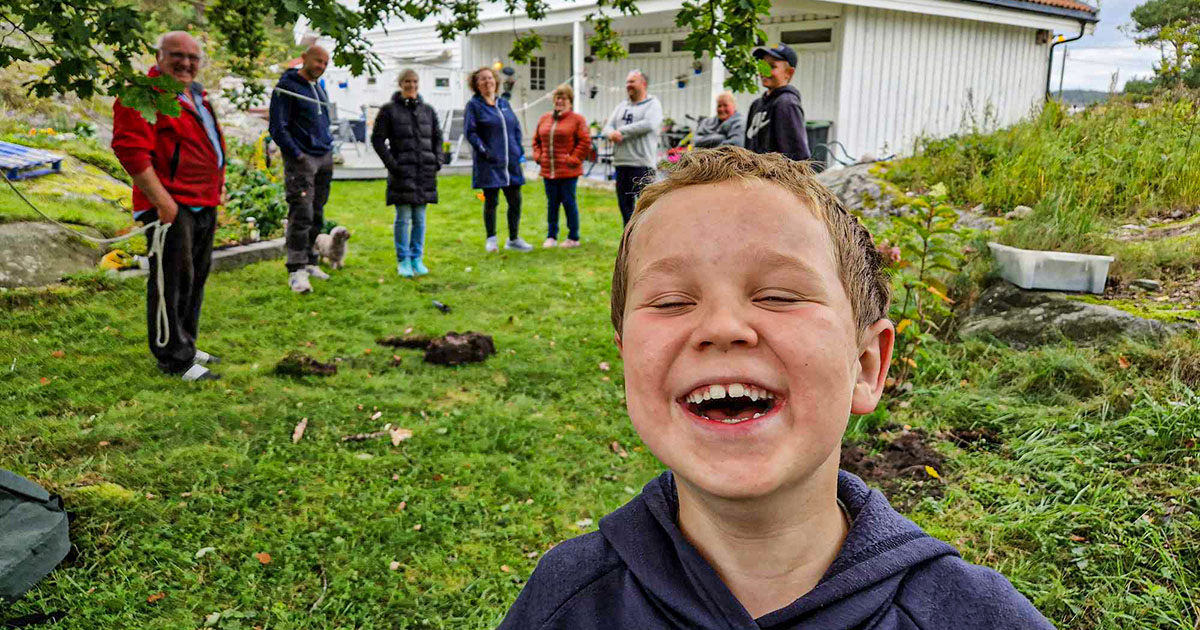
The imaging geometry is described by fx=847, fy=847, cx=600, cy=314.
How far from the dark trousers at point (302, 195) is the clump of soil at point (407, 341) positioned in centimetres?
191

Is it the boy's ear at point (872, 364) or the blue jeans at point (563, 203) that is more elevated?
the boy's ear at point (872, 364)

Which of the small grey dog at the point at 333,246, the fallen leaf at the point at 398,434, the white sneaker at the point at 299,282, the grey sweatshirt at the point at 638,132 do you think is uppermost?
the grey sweatshirt at the point at 638,132

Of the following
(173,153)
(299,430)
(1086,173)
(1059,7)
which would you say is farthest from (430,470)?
(1059,7)

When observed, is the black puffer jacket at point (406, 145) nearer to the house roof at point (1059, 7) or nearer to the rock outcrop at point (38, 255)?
the rock outcrop at point (38, 255)

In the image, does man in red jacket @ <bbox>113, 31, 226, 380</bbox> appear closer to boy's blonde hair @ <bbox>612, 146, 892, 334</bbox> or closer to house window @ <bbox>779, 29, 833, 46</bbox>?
boy's blonde hair @ <bbox>612, 146, 892, 334</bbox>

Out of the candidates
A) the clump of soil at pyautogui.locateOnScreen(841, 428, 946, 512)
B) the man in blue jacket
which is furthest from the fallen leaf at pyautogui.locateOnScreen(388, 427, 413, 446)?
the man in blue jacket

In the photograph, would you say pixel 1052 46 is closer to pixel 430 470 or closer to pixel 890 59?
pixel 890 59

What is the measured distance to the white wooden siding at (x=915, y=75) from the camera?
15156 millimetres

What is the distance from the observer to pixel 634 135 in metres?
9.34

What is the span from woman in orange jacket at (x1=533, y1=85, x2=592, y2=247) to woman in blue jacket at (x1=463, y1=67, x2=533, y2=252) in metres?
0.32

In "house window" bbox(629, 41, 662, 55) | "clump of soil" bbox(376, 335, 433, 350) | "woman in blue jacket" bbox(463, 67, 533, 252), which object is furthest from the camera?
"house window" bbox(629, 41, 662, 55)

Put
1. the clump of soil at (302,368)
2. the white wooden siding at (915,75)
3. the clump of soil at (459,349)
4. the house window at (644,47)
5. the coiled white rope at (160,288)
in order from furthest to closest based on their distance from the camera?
the house window at (644,47), the white wooden siding at (915,75), the clump of soil at (459,349), the clump of soil at (302,368), the coiled white rope at (160,288)

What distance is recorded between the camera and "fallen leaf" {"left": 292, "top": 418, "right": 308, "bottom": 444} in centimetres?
462

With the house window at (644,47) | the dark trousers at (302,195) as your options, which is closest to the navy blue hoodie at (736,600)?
the dark trousers at (302,195)
